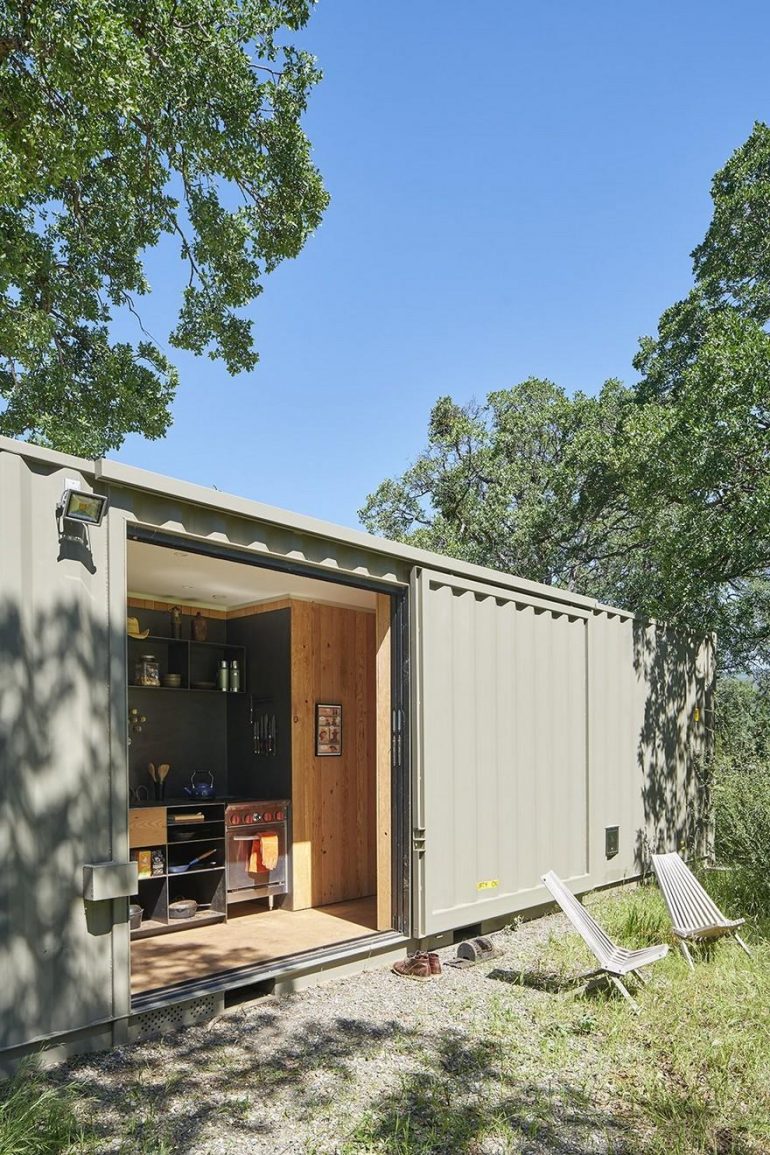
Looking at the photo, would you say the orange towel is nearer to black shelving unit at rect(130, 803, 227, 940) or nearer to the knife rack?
black shelving unit at rect(130, 803, 227, 940)

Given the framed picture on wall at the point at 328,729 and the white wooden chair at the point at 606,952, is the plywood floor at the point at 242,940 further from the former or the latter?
the white wooden chair at the point at 606,952

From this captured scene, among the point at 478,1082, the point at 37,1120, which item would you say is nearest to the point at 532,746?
the point at 478,1082

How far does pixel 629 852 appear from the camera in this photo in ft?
26.1

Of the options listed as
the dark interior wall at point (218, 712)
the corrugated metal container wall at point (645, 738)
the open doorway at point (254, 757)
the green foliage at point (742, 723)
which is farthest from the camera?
the green foliage at point (742, 723)

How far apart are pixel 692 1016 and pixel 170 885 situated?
161 inches

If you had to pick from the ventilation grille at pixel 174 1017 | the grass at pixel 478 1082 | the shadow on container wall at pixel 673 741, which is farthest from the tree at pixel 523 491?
the ventilation grille at pixel 174 1017

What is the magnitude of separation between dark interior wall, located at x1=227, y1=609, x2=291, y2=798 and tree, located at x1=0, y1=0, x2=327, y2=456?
425 cm

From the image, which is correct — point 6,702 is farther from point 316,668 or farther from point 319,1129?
point 316,668

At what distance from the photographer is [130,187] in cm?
982

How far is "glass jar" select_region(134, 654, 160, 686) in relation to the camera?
705 cm

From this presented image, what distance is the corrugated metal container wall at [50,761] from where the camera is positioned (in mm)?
3496

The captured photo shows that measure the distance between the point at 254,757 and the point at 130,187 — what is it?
6668mm

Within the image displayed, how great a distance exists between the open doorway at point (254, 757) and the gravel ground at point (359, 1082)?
1.26m

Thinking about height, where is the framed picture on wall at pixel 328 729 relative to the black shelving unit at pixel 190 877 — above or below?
above
